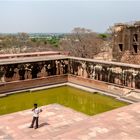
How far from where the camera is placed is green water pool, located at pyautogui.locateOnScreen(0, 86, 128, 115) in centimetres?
883

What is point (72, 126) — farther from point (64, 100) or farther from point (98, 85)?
point (98, 85)

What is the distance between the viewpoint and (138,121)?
6.11 meters

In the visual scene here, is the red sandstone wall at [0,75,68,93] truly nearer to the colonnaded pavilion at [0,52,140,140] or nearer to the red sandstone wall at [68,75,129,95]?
the colonnaded pavilion at [0,52,140,140]

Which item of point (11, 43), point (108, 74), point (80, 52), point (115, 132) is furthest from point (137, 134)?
point (11, 43)

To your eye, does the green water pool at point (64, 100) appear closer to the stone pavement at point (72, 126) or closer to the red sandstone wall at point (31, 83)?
the red sandstone wall at point (31, 83)

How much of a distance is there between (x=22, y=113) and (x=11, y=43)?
34.5m

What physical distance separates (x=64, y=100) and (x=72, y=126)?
412cm

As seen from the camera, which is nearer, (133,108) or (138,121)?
(138,121)

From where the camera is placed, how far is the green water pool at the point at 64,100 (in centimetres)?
883

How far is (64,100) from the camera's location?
9.80m

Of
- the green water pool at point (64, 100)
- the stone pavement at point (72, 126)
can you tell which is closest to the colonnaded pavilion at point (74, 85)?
the stone pavement at point (72, 126)

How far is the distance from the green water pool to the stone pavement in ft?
3.87

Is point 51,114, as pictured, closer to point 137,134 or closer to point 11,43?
point 137,134

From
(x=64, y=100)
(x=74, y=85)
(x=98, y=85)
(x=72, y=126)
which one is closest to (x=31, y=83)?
(x=74, y=85)
